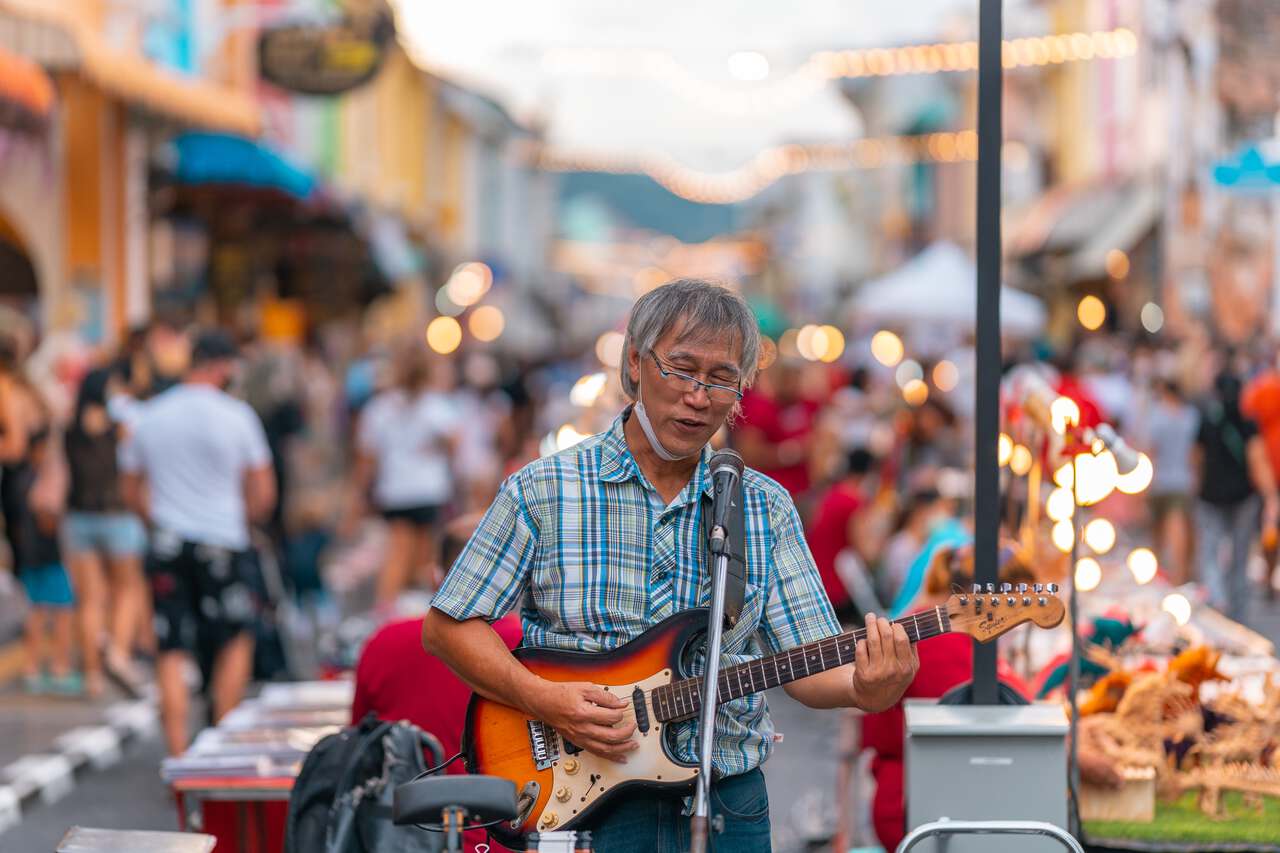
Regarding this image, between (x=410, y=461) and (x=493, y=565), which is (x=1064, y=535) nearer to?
(x=493, y=565)

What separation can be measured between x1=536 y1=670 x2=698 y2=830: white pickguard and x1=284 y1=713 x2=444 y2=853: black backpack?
3.12ft

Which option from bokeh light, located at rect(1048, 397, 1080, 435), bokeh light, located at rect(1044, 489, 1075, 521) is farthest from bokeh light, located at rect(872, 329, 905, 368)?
bokeh light, located at rect(1048, 397, 1080, 435)

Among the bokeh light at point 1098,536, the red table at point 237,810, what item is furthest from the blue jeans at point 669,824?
the bokeh light at point 1098,536

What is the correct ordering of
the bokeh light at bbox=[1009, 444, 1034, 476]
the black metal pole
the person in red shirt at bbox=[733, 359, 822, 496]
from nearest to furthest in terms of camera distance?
the black metal pole
the bokeh light at bbox=[1009, 444, 1034, 476]
the person in red shirt at bbox=[733, 359, 822, 496]

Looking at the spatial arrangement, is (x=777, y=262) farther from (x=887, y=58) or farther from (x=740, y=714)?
(x=740, y=714)

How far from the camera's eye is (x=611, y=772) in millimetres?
3730

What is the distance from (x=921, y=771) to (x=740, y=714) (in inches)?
35.6

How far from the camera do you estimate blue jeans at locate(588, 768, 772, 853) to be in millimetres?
3756

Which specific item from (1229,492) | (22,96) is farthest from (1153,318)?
(22,96)

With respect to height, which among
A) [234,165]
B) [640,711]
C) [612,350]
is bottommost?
[640,711]

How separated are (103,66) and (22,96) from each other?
2.65 meters

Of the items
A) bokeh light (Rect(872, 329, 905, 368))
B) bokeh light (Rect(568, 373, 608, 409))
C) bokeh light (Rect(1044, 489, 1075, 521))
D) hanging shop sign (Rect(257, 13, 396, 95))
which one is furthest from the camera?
bokeh light (Rect(872, 329, 905, 368))

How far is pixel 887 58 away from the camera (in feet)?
69.4

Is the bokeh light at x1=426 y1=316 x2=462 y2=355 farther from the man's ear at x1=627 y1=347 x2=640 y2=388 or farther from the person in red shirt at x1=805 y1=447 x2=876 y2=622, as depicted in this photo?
the man's ear at x1=627 y1=347 x2=640 y2=388
